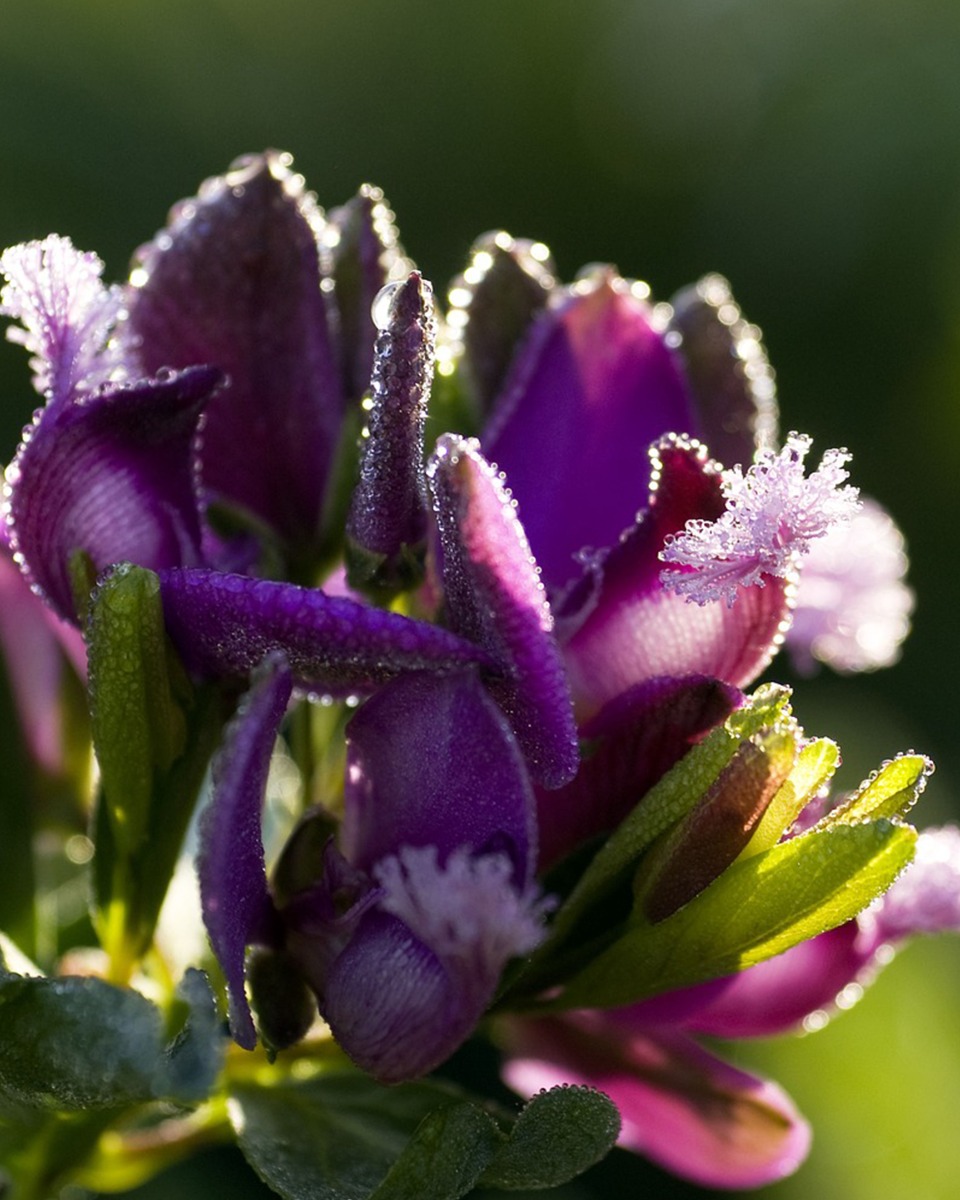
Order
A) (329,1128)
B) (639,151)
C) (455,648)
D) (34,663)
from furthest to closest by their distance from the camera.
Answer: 1. (639,151)
2. (34,663)
3. (329,1128)
4. (455,648)

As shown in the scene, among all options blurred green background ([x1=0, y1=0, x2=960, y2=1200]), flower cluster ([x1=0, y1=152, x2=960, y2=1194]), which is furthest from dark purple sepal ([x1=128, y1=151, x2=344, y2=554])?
blurred green background ([x1=0, y1=0, x2=960, y2=1200])

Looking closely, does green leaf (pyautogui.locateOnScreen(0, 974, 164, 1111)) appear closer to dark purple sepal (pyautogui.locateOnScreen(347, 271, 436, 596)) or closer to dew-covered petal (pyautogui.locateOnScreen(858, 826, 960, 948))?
dark purple sepal (pyautogui.locateOnScreen(347, 271, 436, 596))

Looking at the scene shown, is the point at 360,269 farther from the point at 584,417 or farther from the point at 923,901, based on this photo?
the point at 923,901

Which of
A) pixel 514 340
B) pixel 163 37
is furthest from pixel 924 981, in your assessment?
pixel 163 37

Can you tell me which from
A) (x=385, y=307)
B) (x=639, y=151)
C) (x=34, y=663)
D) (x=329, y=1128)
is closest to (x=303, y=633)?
(x=385, y=307)

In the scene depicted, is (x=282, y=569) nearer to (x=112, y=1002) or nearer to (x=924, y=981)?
(x=112, y=1002)

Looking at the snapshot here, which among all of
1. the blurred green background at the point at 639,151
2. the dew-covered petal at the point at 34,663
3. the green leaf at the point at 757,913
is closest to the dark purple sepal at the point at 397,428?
the green leaf at the point at 757,913

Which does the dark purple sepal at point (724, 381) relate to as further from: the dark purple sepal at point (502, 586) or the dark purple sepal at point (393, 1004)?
the dark purple sepal at point (393, 1004)
